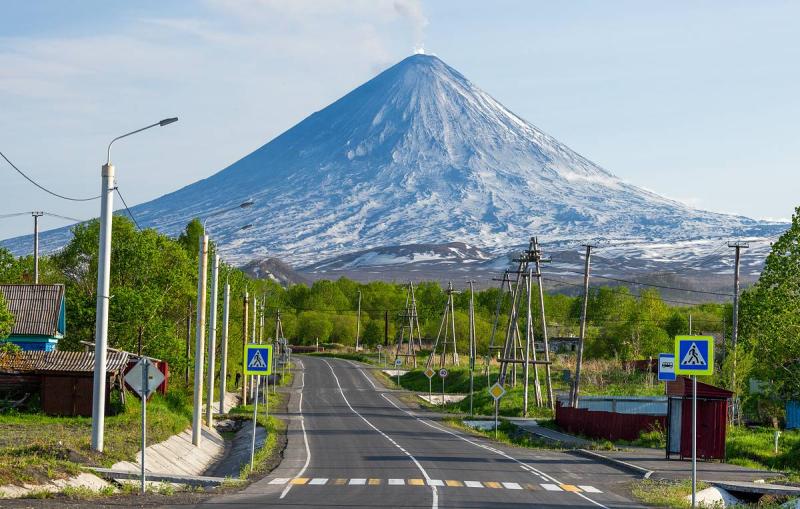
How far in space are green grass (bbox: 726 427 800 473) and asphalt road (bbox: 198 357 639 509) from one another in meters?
6.26

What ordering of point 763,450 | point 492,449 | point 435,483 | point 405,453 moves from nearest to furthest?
point 435,483
point 405,453
point 492,449
point 763,450

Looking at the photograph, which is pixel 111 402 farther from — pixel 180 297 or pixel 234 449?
pixel 180 297

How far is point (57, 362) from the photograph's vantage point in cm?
4288

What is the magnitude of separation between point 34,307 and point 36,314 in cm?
46

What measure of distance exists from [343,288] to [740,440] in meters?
152

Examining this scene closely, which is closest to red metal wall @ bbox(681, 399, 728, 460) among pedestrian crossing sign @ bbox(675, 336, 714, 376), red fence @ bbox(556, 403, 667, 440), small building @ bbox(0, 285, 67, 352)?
red fence @ bbox(556, 403, 667, 440)

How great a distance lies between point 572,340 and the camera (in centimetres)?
11806

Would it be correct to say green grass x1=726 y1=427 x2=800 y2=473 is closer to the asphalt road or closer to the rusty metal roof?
the asphalt road

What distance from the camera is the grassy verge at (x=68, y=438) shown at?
2306cm

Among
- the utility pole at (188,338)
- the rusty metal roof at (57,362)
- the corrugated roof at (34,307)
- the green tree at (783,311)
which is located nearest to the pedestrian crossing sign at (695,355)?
the green tree at (783,311)

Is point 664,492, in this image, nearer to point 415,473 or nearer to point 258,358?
point 415,473

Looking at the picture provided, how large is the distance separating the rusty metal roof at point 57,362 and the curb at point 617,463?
628 inches

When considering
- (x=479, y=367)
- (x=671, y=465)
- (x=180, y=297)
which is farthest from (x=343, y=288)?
(x=671, y=465)

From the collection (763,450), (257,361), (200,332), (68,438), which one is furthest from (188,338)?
(257,361)
